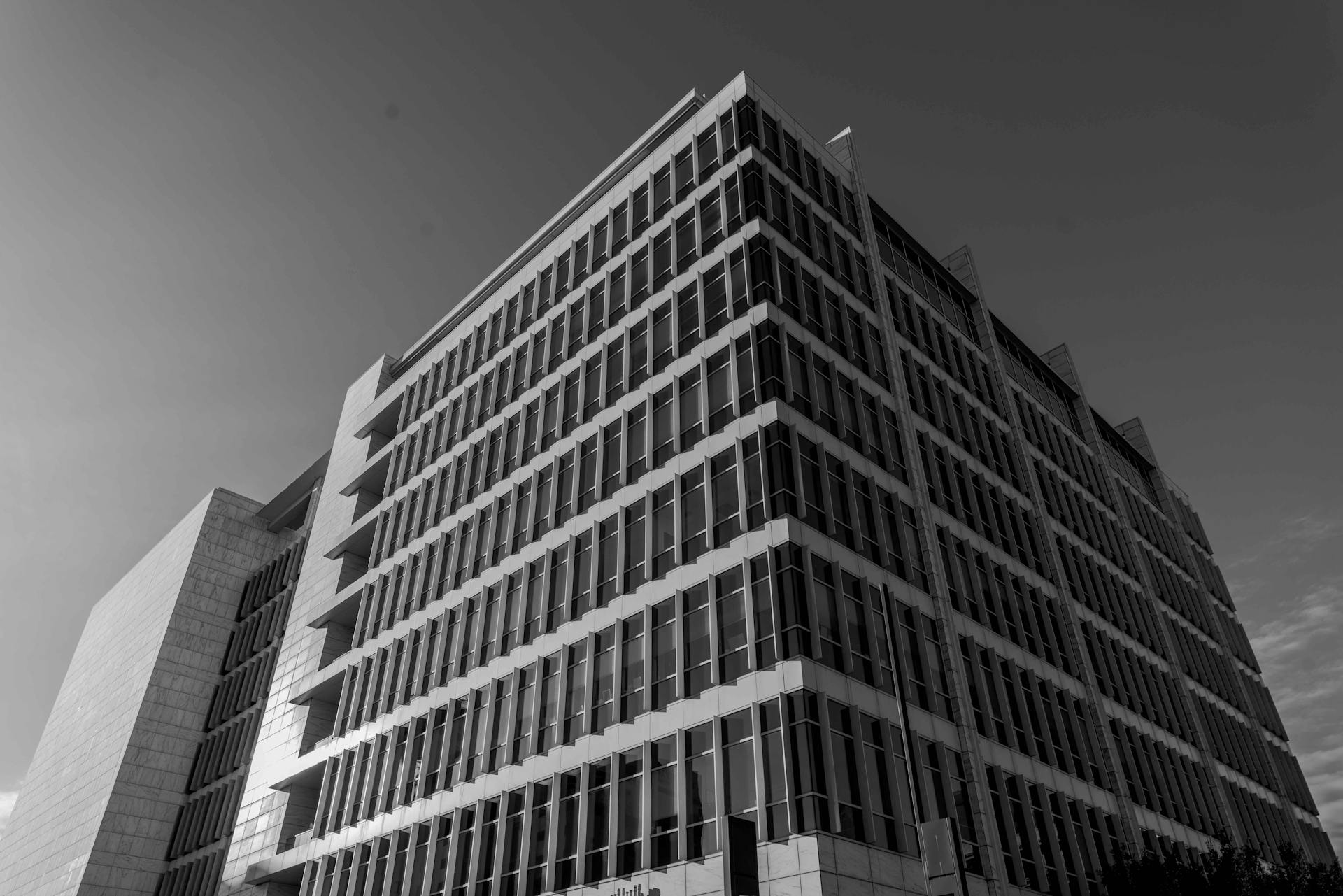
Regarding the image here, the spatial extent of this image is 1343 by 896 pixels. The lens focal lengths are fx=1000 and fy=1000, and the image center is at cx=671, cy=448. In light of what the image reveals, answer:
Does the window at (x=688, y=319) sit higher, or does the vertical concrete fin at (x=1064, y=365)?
the vertical concrete fin at (x=1064, y=365)

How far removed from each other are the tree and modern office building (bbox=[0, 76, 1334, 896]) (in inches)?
74.4

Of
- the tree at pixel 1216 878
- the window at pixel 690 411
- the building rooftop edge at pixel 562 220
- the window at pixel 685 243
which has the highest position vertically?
the building rooftop edge at pixel 562 220


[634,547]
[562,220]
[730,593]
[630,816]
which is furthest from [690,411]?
[562,220]

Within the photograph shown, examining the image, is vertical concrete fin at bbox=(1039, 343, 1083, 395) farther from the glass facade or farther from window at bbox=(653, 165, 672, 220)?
window at bbox=(653, 165, 672, 220)

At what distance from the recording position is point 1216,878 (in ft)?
104

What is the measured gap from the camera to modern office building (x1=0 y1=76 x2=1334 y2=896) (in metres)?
29.2

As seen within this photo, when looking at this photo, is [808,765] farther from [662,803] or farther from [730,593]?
[730,593]

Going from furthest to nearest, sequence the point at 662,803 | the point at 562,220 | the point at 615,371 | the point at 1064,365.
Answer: the point at 1064,365
the point at 562,220
the point at 615,371
the point at 662,803

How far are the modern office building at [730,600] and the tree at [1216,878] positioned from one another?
6.20ft

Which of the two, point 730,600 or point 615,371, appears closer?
point 730,600

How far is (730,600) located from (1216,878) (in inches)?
700

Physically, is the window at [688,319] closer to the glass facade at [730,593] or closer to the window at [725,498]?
the glass facade at [730,593]

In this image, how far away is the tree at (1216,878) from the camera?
3134cm

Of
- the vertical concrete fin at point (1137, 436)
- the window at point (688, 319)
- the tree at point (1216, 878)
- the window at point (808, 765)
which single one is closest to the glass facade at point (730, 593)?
the window at point (808, 765)
